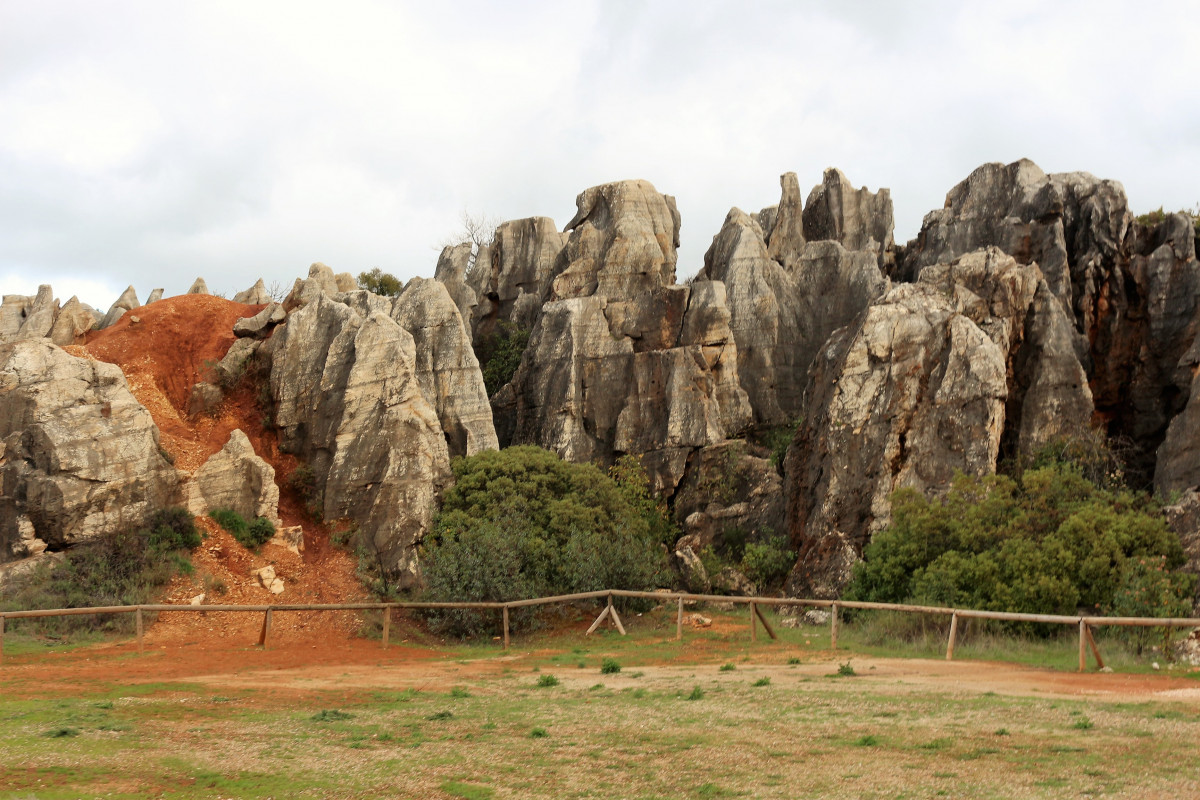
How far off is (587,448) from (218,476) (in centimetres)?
1264

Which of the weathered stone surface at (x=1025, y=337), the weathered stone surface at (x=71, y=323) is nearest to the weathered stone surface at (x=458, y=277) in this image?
the weathered stone surface at (x=71, y=323)

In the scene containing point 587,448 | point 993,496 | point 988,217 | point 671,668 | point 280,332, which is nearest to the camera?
point 671,668

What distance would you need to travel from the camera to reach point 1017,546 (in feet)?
73.5

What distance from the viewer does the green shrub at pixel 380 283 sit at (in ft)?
181

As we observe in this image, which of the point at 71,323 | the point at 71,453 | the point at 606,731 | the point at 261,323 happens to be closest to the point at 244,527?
the point at 71,453

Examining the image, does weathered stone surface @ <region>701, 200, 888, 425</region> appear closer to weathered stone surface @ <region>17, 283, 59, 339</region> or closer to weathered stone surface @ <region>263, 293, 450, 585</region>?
weathered stone surface @ <region>263, 293, 450, 585</region>

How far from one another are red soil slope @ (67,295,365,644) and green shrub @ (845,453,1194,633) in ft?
43.6

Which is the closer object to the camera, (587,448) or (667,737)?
(667,737)

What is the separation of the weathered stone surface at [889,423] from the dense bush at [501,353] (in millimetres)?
13721

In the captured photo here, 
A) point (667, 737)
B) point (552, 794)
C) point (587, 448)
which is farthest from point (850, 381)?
point (552, 794)

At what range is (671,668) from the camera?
18.4 m

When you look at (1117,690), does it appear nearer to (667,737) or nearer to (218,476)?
(667,737)

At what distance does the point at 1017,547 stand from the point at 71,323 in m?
33.9

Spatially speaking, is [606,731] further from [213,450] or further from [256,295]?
[256,295]
